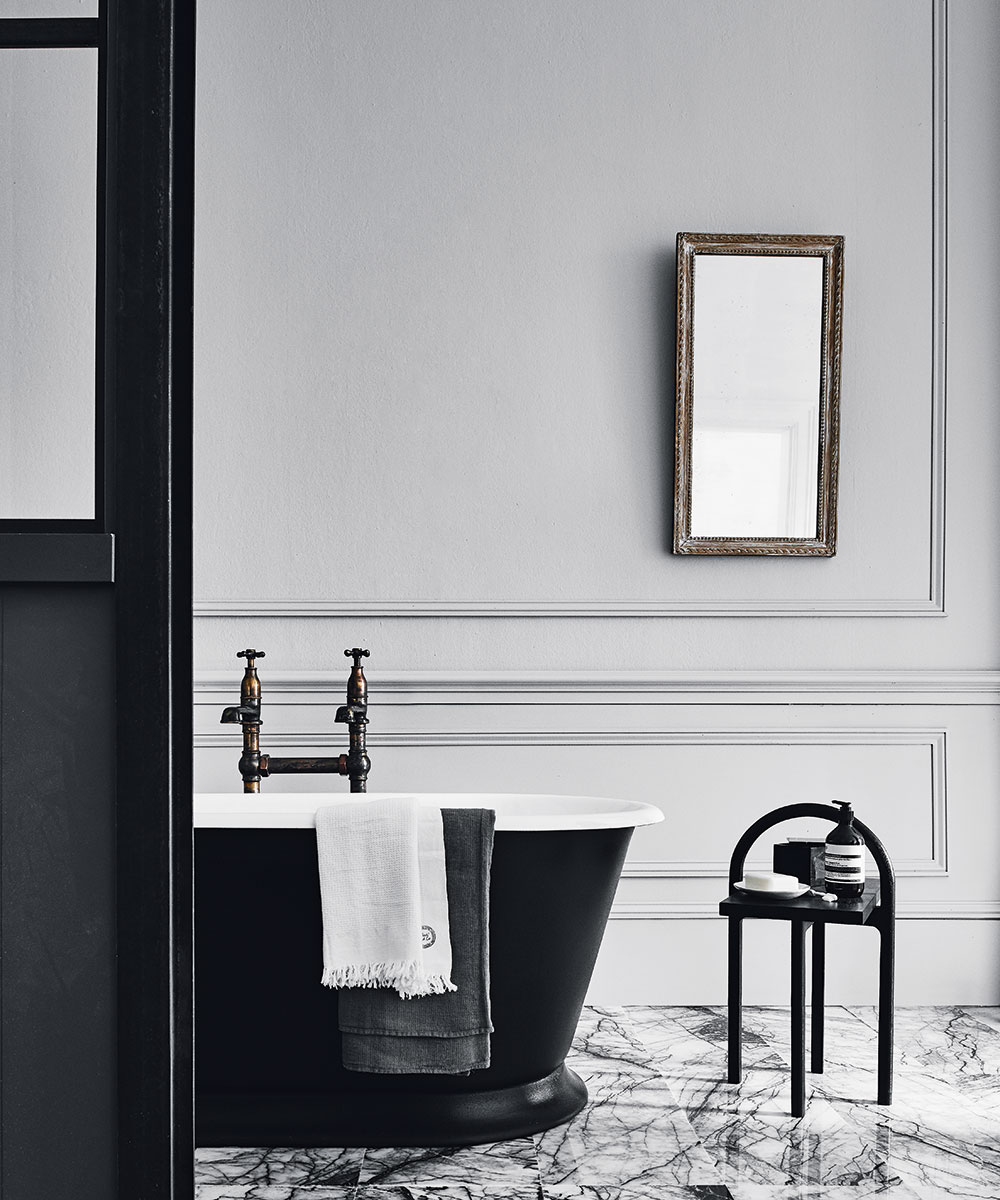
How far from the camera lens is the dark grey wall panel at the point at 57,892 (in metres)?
1.42

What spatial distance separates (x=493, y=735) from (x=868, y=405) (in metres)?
1.33

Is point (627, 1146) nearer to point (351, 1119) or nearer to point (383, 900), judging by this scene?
point (351, 1119)

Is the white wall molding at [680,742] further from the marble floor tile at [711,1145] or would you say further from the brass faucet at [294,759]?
the marble floor tile at [711,1145]

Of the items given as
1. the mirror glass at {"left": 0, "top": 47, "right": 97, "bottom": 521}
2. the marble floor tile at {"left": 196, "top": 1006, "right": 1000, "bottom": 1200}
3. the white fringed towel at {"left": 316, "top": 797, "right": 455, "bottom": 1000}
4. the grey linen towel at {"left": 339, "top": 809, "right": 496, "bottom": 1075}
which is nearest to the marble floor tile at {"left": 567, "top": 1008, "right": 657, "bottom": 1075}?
the marble floor tile at {"left": 196, "top": 1006, "right": 1000, "bottom": 1200}

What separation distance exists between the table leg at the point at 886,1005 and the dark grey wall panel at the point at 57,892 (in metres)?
1.50

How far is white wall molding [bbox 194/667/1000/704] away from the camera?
3.04m

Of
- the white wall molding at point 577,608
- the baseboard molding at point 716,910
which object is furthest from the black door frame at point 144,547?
the baseboard molding at point 716,910

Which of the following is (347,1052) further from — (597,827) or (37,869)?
(37,869)

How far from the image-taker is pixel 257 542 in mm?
3061

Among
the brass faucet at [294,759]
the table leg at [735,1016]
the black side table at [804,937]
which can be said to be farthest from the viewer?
the brass faucet at [294,759]

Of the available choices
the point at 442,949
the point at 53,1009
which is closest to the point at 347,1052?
the point at 442,949

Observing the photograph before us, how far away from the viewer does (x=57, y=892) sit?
1.44 metres

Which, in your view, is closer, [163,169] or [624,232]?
[163,169]

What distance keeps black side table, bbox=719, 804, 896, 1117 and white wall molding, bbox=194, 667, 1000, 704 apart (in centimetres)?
60
